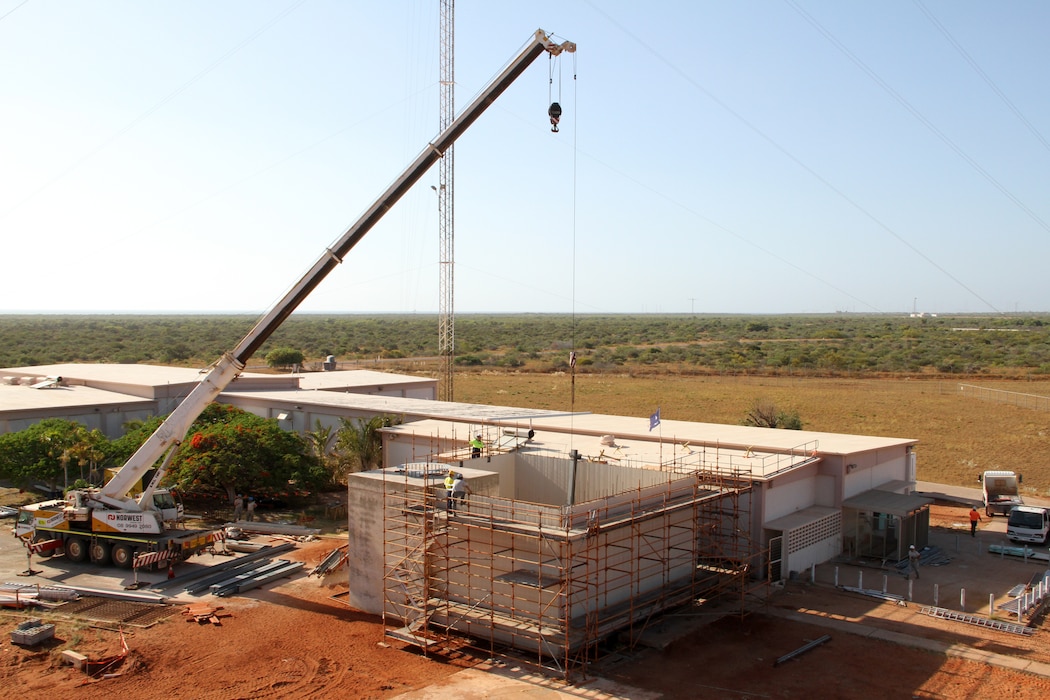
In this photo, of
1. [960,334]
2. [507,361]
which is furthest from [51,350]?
[960,334]

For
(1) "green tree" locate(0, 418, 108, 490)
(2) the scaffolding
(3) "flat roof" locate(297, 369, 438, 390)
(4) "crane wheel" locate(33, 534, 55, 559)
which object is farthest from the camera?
(3) "flat roof" locate(297, 369, 438, 390)

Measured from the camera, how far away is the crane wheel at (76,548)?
2584 cm

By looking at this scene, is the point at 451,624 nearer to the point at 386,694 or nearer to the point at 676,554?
the point at 386,694

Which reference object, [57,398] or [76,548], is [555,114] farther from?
[57,398]

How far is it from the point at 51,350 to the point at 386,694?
382 feet

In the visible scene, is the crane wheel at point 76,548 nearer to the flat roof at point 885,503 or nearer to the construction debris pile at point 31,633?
the construction debris pile at point 31,633

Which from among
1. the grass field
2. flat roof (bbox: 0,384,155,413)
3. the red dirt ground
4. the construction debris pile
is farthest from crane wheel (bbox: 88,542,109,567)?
the grass field

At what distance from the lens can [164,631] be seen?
20.6 m

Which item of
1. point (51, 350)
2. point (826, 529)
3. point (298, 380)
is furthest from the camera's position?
point (51, 350)

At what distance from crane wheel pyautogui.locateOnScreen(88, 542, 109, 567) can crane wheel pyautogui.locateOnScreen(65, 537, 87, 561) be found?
388 millimetres

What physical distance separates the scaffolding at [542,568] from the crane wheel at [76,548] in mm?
10680

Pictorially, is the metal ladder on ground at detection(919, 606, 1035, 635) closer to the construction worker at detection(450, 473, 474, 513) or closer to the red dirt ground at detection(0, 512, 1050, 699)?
the red dirt ground at detection(0, 512, 1050, 699)

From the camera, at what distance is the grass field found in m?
44.3

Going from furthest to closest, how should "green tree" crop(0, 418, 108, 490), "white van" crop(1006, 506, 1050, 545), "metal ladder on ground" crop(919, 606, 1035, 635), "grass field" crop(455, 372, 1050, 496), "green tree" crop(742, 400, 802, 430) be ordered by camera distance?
"green tree" crop(742, 400, 802, 430), "grass field" crop(455, 372, 1050, 496), "green tree" crop(0, 418, 108, 490), "white van" crop(1006, 506, 1050, 545), "metal ladder on ground" crop(919, 606, 1035, 635)
